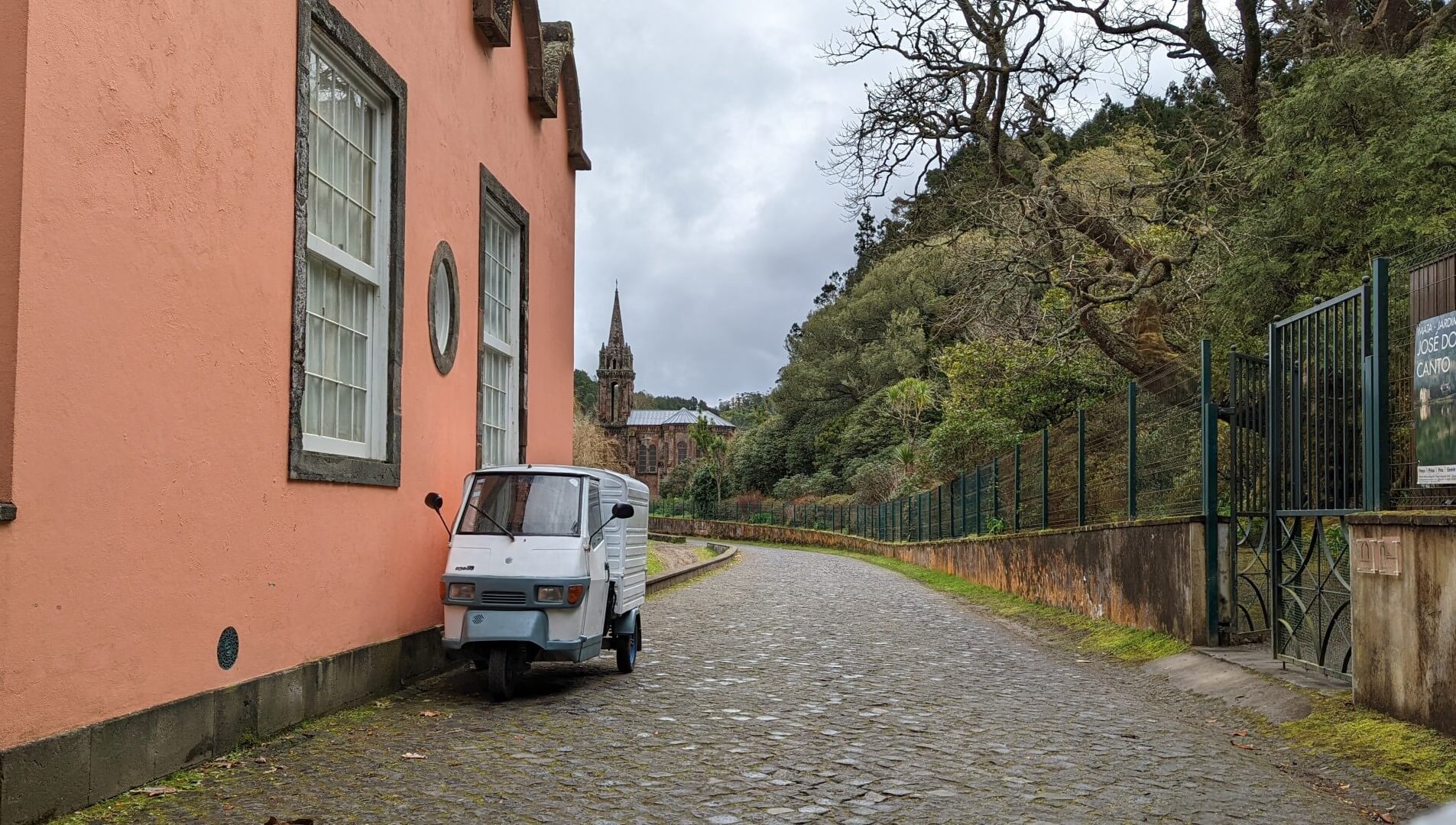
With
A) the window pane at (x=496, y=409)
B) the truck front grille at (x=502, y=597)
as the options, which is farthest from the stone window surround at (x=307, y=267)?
the window pane at (x=496, y=409)

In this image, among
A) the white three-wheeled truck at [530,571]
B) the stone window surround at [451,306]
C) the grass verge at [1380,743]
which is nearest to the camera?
the grass verge at [1380,743]

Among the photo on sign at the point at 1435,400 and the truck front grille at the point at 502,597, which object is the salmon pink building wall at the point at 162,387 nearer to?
the truck front grille at the point at 502,597

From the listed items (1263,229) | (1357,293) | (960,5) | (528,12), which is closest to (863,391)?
(960,5)

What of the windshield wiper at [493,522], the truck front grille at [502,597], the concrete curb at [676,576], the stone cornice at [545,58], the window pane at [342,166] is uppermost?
the stone cornice at [545,58]

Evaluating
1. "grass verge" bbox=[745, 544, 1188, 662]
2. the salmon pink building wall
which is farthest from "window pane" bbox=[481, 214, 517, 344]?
"grass verge" bbox=[745, 544, 1188, 662]

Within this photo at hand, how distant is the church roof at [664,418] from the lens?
131750 millimetres

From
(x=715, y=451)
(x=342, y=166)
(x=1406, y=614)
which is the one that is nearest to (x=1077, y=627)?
(x=1406, y=614)

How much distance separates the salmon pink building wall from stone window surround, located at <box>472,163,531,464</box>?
88.8 inches

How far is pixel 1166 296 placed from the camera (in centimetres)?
2222

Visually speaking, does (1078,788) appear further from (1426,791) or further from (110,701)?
(110,701)

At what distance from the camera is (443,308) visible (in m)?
10.4

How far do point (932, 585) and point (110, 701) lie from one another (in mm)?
18528

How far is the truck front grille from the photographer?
8094mm

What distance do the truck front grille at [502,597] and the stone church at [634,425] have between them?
4705 inches
